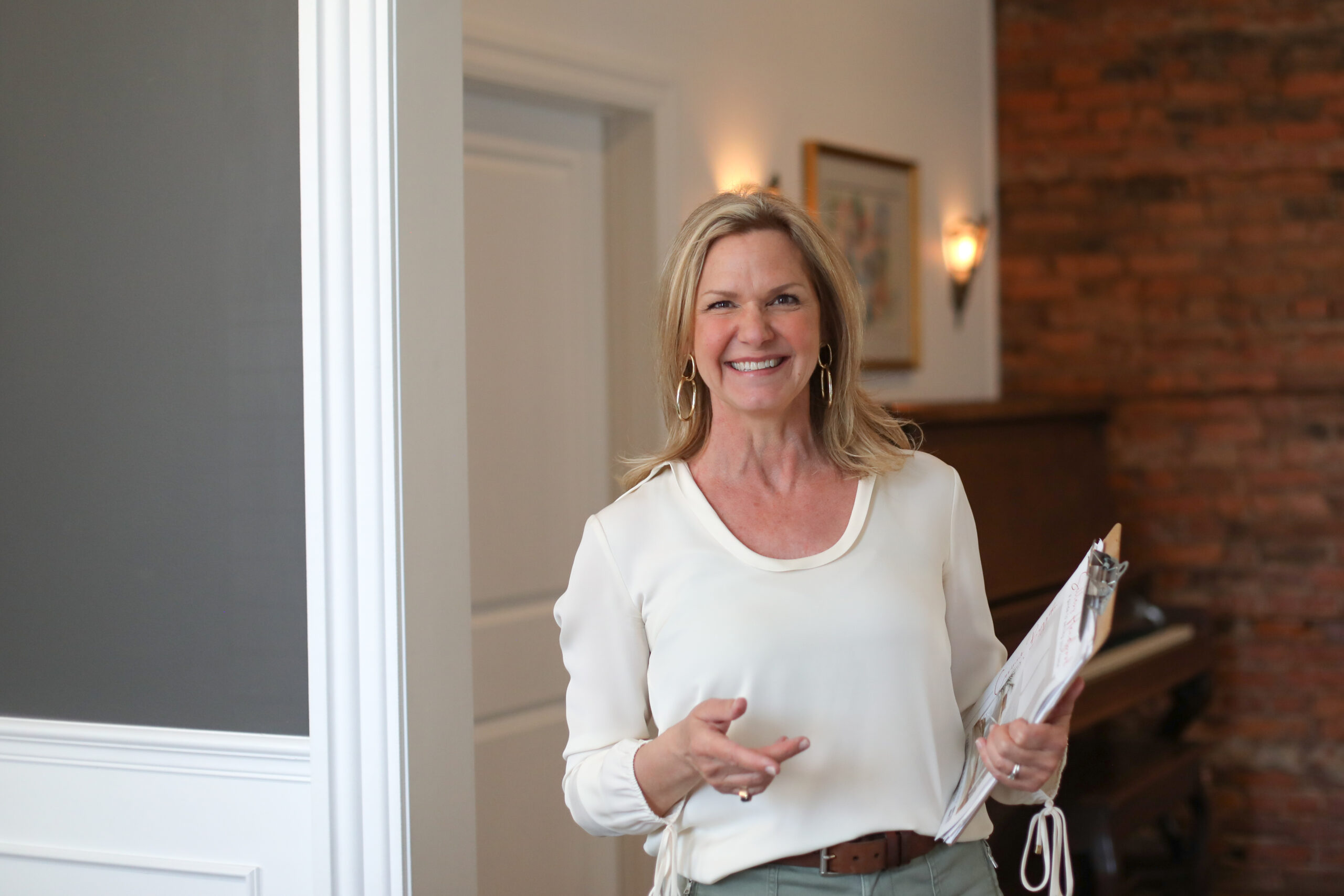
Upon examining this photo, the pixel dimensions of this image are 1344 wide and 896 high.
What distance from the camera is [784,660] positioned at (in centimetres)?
138

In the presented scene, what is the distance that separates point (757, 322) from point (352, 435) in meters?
0.65

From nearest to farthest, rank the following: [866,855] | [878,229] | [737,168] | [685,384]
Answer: [866,855]
[685,384]
[737,168]
[878,229]

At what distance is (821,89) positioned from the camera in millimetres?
3926

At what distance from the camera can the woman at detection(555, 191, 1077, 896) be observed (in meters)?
1.37

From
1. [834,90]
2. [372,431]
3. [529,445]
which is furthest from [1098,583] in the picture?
[834,90]

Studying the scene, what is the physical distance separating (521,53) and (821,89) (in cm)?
137

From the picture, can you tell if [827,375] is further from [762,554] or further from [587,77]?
[587,77]

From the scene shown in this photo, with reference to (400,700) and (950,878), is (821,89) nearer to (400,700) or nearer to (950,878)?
(400,700)

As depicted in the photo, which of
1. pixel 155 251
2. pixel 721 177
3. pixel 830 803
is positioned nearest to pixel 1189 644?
pixel 721 177

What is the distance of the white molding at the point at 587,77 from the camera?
109 inches

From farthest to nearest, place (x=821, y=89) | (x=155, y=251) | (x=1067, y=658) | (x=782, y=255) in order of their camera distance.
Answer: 1. (x=821, y=89)
2. (x=155, y=251)
3. (x=782, y=255)
4. (x=1067, y=658)

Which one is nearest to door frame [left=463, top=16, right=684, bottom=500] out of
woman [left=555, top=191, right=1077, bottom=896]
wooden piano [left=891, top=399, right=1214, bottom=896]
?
wooden piano [left=891, top=399, right=1214, bottom=896]

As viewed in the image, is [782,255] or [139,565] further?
[139,565]

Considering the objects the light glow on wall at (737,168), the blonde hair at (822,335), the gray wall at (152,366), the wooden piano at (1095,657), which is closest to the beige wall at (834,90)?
the light glow on wall at (737,168)
